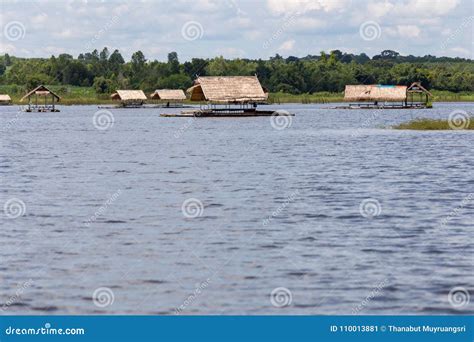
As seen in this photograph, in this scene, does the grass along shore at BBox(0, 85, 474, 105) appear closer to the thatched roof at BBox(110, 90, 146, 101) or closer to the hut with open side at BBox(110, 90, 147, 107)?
the hut with open side at BBox(110, 90, 147, 107)

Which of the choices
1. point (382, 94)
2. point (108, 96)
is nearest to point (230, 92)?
point (382, 94)

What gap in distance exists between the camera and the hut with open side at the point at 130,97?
14962cm

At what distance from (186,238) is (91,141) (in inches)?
1636

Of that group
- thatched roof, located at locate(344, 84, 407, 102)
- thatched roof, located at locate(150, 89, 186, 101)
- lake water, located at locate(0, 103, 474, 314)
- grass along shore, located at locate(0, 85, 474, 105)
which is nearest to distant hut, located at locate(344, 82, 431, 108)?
thatched roof, located at locate(344, 84, 407, 102)

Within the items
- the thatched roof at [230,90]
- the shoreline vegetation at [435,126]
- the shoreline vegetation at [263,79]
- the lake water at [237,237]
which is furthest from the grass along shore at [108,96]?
the lake water at [237,237]

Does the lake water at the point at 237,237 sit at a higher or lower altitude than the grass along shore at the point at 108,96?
lower

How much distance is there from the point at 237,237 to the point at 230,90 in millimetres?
76567

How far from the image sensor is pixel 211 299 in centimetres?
1440

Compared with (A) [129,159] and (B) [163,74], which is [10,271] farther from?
(B) [163,74]

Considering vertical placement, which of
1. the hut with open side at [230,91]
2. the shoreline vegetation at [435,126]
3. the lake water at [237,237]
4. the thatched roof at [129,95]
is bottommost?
the lake water at [237,237]

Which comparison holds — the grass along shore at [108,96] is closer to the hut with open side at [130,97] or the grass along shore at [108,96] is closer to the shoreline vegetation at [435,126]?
the hut with open side at [130,97]

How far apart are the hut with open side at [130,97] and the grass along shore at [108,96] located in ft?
39.9

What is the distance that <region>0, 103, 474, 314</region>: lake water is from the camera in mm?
14492

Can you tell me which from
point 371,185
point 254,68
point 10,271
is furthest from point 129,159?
point 254,68
